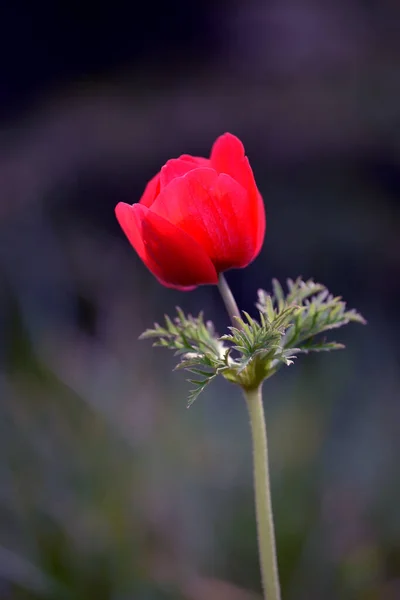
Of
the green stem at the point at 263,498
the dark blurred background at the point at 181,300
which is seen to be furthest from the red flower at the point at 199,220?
the dark blurred background at the point at 181,300

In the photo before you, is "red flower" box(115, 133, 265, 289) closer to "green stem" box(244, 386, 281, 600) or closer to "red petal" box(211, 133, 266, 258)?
"red petal" box(211, 133, 266, 258)

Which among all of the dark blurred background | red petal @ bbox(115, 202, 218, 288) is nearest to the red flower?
red petal @ bbox(115, 202, 218, 288)

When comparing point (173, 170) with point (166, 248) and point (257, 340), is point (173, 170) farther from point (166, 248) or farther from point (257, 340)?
point (257, 340)

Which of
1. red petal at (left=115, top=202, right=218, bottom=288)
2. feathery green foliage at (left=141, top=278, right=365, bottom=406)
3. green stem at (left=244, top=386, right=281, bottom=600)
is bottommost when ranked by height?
green stem at (left=244, top=386, right=281, bottom=600)

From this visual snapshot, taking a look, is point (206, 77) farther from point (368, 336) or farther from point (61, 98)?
point (368, 336)

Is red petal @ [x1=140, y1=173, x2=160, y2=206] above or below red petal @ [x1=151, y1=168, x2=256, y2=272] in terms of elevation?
above

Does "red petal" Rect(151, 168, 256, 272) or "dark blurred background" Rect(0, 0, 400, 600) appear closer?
"red petal" Rect(151, 168, 256, 272)

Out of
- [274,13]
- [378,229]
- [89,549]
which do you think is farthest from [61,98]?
[89,549]

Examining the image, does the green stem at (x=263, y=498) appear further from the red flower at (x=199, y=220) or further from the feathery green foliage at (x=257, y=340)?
the red flower at (x=199, y=220)
